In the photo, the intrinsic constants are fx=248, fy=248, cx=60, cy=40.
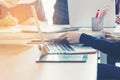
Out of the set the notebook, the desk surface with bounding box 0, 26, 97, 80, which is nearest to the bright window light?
the desk surface with bounding box 0, 26, 97, 80

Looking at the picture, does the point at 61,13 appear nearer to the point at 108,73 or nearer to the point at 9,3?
the point at 9,3

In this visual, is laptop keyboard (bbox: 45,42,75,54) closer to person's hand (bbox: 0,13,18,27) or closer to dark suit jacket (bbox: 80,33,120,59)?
dark suit jacket (bbox: 80,33,120,59)

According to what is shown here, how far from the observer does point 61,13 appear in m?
2.16

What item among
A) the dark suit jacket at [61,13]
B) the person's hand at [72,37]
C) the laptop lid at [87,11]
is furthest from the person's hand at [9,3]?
the person's hand at [72,37]

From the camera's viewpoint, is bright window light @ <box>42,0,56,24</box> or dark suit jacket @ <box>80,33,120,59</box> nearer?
dark suit jacket @ <box>80,33,120,59</box>

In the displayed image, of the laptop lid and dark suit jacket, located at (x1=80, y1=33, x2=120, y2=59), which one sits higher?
the laptop lid

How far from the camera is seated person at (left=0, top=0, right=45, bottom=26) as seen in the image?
2.17 metres

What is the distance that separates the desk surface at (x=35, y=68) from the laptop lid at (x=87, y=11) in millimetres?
738

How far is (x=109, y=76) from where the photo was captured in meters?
1.47

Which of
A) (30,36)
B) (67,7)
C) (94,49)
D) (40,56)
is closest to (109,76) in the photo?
(94,49)

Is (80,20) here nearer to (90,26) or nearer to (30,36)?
(90,26)

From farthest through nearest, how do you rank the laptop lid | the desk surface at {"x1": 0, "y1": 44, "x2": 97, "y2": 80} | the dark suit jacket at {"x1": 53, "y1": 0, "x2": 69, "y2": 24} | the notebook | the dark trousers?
the dark suit jacket at {"x1": 53, "y1": 0, "x2": 69, "y2": 24} → the laptop lid → the dark trousers → the notebook → the desk surface at {"x1": 0, "y1": 44, "x2": 97, "y2": 80}

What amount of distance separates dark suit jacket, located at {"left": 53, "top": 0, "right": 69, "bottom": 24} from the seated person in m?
0.11

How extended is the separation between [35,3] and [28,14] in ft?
0.39
